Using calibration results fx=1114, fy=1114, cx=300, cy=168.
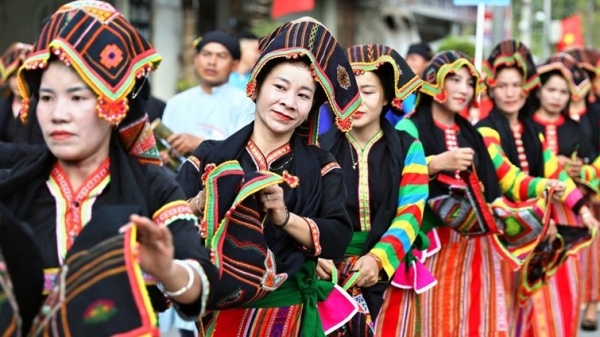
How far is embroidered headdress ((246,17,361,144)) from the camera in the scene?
4113mm

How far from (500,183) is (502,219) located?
1.45ft

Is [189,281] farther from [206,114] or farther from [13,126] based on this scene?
[206,114]

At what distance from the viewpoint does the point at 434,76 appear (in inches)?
245

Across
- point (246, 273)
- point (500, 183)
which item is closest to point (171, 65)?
point (500, 183)

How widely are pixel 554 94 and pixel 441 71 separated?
2.02 m

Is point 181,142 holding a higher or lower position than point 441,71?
lower

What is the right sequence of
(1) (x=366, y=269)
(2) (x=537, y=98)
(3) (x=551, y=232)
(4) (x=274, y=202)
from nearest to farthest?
(4) (x=274, y=202) < (1) (x=366, y=269) < (3) (x=551, y=232) < (2) (x=537, y=98)

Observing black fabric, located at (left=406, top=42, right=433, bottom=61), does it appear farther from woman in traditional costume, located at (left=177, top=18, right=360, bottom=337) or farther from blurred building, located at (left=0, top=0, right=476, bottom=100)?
woman in traditional costume, located at (left=177, top=18, right=360, bottom=337)

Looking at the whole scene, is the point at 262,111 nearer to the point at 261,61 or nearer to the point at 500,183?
the point at 261,61

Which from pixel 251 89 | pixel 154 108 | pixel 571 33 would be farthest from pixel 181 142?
pixel 571 33

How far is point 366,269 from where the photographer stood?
4.90m

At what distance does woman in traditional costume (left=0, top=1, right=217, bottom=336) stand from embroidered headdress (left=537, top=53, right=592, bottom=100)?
17.5ft

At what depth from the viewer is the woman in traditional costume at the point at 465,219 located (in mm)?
5848

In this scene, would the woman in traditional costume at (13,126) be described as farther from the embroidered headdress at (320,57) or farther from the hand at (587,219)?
the hand at (587,219)
